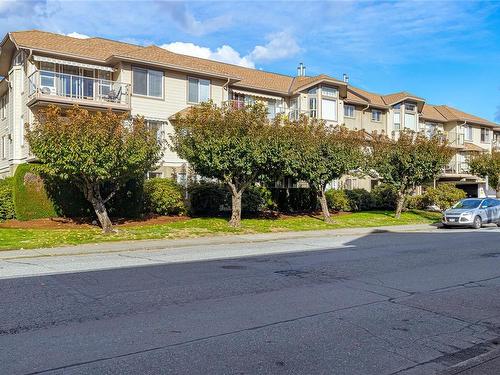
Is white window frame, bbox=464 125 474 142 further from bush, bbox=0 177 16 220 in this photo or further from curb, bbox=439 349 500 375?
curb, bbox=439 349 500 375

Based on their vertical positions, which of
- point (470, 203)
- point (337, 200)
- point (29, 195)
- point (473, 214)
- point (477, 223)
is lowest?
point (477, 223)

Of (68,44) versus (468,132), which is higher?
(68,44)

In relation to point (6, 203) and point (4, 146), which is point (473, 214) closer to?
point (6, 203)

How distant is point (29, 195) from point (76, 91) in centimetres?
698

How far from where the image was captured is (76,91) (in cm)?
2603

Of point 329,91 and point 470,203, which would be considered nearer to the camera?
point 470,203

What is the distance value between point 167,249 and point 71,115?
6.51 m

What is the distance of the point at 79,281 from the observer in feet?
30.2

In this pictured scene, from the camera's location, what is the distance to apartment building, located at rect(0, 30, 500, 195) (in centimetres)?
2578

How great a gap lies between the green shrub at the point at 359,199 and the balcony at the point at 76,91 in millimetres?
16704

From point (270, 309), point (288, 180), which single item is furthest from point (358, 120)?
point (270, 309)

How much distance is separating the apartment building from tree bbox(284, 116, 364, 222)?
3713mm

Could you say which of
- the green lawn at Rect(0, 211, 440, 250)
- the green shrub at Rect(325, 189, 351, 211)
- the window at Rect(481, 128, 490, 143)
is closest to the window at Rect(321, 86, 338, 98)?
the green shrub at Rect(325, 189, 351, 211)

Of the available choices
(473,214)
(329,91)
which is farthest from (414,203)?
(473,214)
